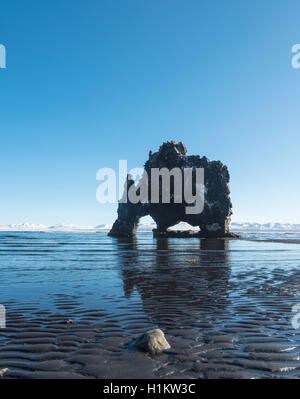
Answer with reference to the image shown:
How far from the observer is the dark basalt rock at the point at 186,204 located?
312 ft

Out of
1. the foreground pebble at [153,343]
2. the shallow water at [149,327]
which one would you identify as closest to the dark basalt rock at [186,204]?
the shallow water at [149,327]

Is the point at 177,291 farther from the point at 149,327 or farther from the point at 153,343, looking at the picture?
the point at 153,343

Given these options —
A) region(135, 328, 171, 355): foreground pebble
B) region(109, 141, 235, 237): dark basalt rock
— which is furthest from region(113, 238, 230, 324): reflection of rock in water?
region(109, 141, 235, 237): dark basalt rock

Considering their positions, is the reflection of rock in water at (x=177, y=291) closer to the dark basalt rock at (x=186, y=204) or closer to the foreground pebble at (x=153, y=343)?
the foreground pebble at (x=153, y=343)

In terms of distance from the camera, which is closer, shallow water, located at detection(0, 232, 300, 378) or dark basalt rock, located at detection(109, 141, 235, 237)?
shallow water, located at detection(0, 232, 300, 378)

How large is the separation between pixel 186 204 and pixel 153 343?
306ft

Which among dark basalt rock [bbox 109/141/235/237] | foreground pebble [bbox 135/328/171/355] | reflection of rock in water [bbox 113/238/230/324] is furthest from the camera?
dark basalt rock [bbox 109/141/235/237]

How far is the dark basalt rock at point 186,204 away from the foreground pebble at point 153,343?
8994 centimetres

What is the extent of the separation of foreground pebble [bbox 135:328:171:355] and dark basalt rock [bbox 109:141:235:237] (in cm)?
8994

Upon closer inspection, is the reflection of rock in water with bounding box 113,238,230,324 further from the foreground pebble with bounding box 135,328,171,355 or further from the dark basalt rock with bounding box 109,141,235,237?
the dark basalt rock with bounding box 109,141,235,237

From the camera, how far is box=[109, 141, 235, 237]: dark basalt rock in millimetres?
95062

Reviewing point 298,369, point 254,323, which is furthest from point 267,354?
point 254,323

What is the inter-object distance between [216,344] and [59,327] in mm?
4228
